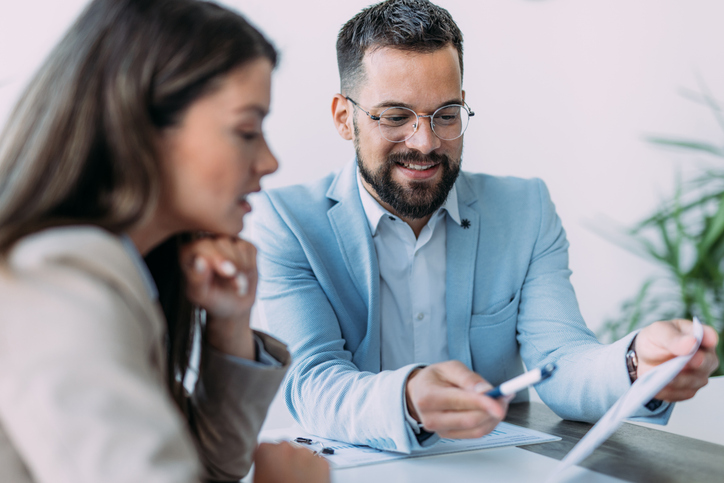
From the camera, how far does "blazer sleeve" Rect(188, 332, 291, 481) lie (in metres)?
1.02

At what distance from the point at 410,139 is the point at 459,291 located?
1.46ft

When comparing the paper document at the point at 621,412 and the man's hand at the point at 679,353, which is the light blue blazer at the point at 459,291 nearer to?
the man's hand at the point at 679,353

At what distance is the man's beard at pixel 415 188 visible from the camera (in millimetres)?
1772

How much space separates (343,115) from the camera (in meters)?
1.96

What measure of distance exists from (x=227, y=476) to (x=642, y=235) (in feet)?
10.5

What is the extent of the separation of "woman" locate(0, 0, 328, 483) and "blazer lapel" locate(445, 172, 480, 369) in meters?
0.79

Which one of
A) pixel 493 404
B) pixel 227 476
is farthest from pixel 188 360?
pixel 493 404

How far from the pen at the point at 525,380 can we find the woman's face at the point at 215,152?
46cm

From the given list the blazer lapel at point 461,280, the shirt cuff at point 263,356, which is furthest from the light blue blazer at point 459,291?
the shirt cuff at point 263,356

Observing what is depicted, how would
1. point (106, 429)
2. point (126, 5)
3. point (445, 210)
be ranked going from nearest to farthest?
point (106, 429)
point (126, 5)
point (445, 210)

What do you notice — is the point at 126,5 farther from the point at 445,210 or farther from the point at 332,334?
the point at 445,210

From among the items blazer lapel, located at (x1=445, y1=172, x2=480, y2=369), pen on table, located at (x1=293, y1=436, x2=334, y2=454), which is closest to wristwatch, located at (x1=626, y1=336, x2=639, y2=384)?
blazer lapel, located at (x1=445, y1=172, x2=480, y2=369)

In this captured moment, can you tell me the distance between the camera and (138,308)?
0.64 m

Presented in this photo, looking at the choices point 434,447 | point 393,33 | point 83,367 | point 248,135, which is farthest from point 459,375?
point 393,33
